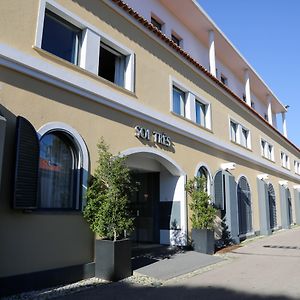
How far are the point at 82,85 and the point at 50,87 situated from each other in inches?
36.1

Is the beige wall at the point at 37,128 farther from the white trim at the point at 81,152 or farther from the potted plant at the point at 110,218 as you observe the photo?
the potted plant at the point at 110,218

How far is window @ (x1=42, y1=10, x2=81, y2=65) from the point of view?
8.24 meters

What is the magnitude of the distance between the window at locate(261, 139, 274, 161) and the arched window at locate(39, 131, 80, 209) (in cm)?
1647

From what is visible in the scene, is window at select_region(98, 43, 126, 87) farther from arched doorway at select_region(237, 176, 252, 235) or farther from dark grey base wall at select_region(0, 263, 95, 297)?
arched doorway at select_region(237, 176, 252, 235)

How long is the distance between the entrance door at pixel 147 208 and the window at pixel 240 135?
580 centimetres

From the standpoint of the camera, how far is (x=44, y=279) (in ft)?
23.1

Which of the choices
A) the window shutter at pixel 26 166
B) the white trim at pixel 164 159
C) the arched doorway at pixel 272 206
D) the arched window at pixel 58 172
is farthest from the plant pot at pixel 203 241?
the arched doorway at pixel 272 206

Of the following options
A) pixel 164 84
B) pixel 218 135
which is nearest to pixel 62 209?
pixel 164 84

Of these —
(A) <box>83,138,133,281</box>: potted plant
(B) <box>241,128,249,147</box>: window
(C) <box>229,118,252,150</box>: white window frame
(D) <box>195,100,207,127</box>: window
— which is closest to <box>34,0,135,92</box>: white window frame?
(A) <box>83,138,133,281</box>: potted plant

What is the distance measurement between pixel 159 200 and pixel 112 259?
527 centimetres

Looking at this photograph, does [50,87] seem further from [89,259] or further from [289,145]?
[289,145]

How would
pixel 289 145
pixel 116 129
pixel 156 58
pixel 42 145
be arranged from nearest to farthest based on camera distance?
pixel 42 145 → pixel 116 129 → pixel 156 58 → pixel 289 145

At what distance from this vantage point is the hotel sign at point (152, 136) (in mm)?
10391

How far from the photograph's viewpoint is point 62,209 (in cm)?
779
